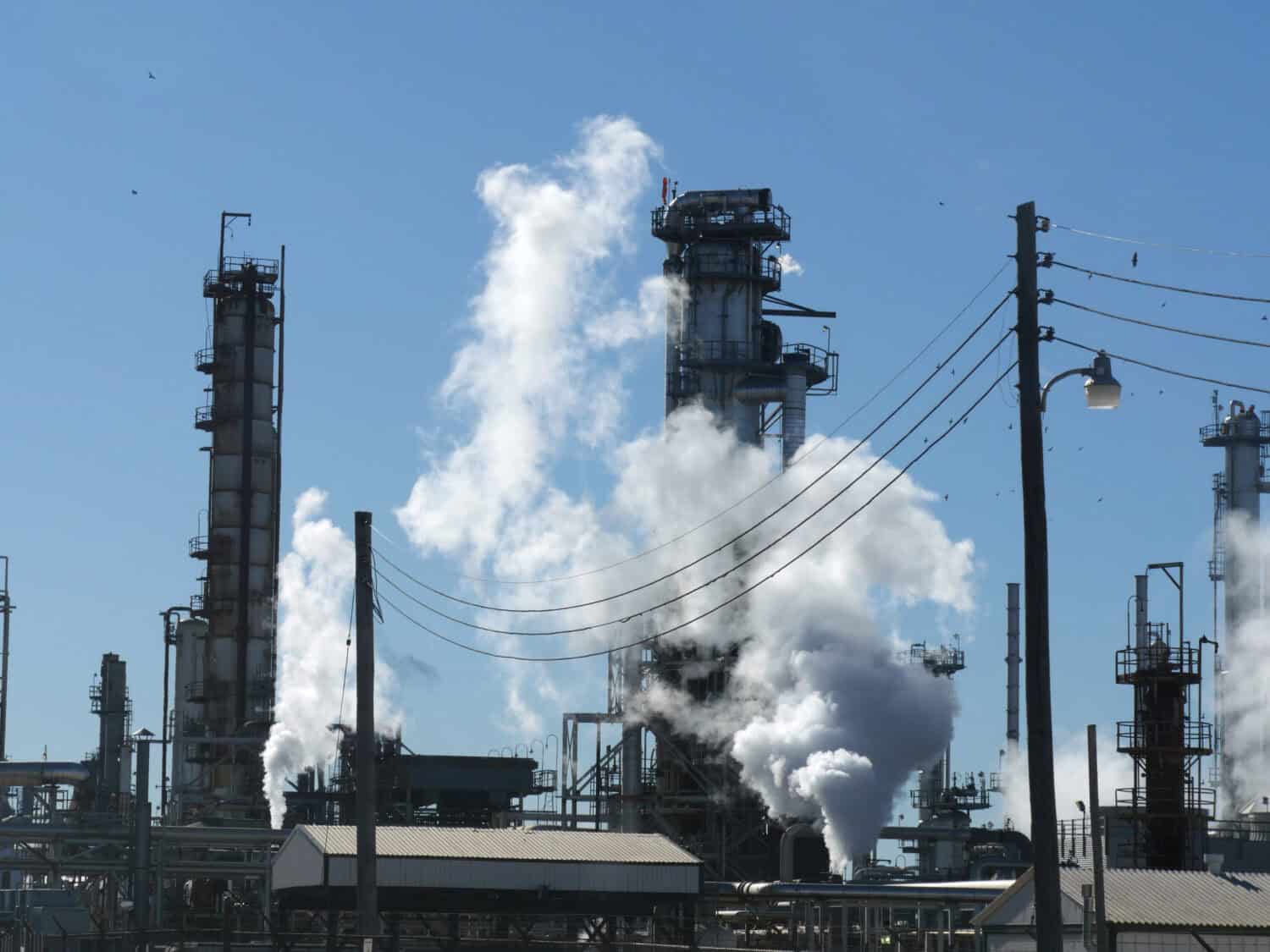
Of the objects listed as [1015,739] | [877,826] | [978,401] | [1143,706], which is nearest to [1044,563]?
[978,401]

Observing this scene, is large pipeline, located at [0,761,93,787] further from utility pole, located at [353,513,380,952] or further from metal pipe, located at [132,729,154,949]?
Answer: utility pole, located at [353,513,380,952]

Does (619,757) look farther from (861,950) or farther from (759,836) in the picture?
(861,950)

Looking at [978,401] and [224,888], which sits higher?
[978,401]

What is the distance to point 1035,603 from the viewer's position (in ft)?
74.1

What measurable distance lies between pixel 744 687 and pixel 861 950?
78.9 feet

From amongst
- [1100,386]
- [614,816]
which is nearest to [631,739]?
[614,816]

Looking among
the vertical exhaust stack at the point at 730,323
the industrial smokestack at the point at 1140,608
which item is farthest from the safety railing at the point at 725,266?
the industrial smokestack at the point at 1140,608

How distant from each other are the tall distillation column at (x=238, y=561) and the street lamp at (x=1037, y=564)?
202 ft

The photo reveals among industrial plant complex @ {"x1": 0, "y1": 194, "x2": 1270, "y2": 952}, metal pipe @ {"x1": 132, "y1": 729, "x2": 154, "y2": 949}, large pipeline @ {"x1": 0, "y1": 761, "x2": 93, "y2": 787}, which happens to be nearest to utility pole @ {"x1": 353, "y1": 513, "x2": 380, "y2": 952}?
industrial plant complex @ {"x1": 0, "y1": 194, "x2": 1270, "y2": 952}

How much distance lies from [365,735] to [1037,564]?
37.8 ft

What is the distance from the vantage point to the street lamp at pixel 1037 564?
22219mm

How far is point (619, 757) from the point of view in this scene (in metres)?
75.3

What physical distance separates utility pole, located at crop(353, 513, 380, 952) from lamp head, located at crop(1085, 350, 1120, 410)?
11.8 meters

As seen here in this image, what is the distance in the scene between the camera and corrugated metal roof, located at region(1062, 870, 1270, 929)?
3734cm
